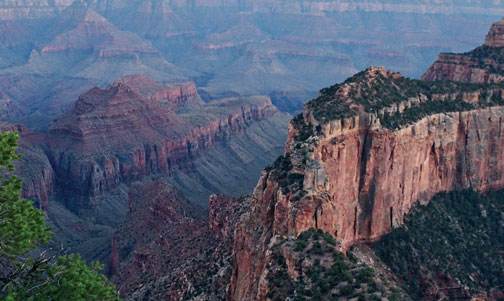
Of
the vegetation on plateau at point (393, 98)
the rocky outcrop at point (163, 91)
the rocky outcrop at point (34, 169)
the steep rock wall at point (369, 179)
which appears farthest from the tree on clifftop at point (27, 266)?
the rocky outcrop at point (163, 91)

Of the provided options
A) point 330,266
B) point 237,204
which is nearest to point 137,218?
point 237,204

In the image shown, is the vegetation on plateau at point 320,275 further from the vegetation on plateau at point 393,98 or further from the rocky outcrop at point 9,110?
the rocky outcrop at point 9,110

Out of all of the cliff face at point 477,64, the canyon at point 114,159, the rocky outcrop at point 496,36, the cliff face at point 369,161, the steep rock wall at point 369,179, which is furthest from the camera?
the canyon at point 114,159

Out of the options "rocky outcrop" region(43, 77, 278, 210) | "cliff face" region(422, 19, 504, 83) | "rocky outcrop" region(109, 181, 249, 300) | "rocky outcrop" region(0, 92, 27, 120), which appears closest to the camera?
"rocky outcrop" region(109, 181, 249, 300)

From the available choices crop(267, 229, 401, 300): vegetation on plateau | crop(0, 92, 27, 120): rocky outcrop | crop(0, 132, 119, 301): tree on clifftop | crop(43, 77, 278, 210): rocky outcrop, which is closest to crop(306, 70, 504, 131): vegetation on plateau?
crop(267, 229, 401, 300): vegetation on plateau

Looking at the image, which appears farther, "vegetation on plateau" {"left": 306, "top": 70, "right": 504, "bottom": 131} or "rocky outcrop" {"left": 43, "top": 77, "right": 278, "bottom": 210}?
"rocky outcrop" {"left": 43, "top": 77, "right": 278, "bottom": 210}

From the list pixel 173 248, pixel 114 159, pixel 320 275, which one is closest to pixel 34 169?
pixel 114 159

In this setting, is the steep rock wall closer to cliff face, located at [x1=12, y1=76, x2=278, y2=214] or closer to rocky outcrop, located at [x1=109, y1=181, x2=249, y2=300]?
rocky outcrop, located at [x1=109, y1=181, x2=249, y2=300]

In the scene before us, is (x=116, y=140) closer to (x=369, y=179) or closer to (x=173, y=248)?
(x=173, y=248)
